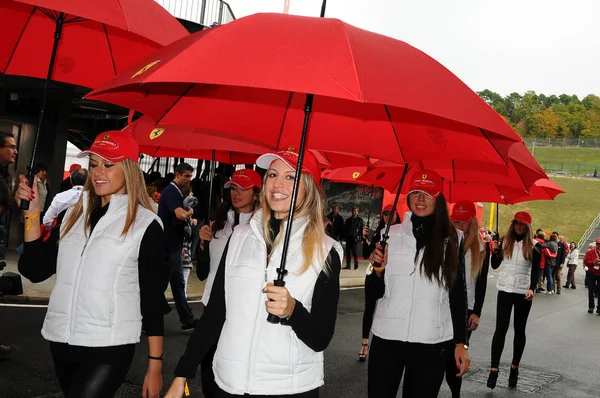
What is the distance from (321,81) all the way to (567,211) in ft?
293

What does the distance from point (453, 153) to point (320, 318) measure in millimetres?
1895

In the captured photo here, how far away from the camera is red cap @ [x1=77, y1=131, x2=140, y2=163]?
343 centimetres

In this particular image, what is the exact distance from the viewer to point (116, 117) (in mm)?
19703

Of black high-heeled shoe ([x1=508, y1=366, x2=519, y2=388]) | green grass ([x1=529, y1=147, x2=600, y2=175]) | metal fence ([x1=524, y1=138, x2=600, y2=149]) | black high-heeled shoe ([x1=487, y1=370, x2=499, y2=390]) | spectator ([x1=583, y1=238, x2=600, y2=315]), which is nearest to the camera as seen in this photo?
black high-heeled shoe ([x1=487, y1=370, x2=499, y2=390])

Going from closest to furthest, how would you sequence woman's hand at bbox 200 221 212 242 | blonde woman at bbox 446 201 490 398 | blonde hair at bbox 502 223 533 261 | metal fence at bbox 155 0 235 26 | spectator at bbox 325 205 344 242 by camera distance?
woman's hand at bbox 200 221 212 242 < blonde woman at bbox 446 201 490 398 < blonde hair at bbox 502 223 533 261 < metal fence at bbox 155 0 235 26 < spectator at bbox 325 205 344 242

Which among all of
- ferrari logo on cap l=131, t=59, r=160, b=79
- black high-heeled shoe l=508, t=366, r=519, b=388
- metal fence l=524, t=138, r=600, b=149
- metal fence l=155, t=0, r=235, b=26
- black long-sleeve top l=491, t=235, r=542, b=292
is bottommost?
black high-heeled shoe l=508, t=366, r=519, b=388

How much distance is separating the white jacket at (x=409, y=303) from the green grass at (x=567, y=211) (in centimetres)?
7381

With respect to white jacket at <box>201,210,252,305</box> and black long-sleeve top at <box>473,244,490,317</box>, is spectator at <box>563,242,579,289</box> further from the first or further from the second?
white jacket at <box>201,210,252,305</box>

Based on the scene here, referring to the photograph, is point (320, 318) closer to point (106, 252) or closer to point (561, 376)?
point (106, 252)

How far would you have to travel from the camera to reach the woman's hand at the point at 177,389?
295cm

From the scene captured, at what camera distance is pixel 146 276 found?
341 centimetres

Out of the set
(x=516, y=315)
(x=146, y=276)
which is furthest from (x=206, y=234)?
(x=516, y=315)

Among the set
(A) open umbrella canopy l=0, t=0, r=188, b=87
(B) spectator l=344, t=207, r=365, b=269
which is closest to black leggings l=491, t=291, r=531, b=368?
(A) open umbrella canopy l=0, t=0, r=188, b=87

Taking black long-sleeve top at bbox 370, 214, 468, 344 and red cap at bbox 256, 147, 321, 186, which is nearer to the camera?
red cap at bbox 256, 147, 321, 186
